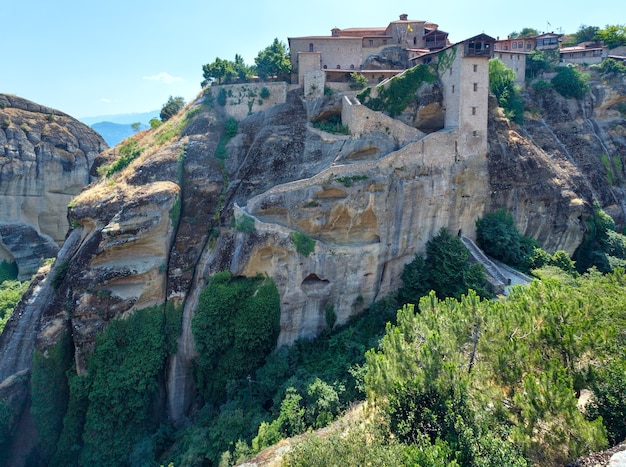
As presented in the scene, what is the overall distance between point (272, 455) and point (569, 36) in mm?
53853

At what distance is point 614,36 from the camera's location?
37250 mm

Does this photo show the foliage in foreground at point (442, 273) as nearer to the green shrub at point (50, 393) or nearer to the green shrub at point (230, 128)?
the green shrub at point (230, 128)

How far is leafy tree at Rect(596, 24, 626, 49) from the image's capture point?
37250 millimetres

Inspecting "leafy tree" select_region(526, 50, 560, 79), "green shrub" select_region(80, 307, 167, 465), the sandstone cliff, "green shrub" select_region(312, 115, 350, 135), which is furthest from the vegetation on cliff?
"leafy tree" select_region(526, 50, 560, 79)

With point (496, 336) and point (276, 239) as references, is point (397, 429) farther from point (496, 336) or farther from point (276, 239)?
point (276, 239)

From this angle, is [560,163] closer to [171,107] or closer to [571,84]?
[571,84]

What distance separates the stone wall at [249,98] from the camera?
3055 centimetres

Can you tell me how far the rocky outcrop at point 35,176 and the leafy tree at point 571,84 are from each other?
155 ft

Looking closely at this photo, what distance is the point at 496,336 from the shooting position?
11977mm

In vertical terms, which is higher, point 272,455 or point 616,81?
point 616,81

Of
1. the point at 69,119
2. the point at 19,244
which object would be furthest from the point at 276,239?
the point at 69,119

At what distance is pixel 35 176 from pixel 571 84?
50.5 meters

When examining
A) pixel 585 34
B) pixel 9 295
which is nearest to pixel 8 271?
pixel 9 295

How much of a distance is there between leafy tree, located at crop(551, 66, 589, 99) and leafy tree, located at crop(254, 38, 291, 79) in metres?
22.9
